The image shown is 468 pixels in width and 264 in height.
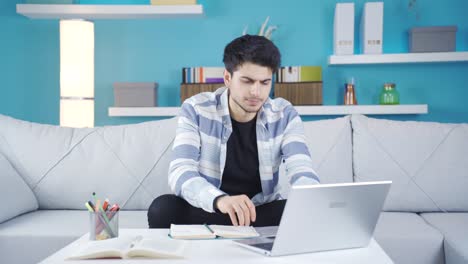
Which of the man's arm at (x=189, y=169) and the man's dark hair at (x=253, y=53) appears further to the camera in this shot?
the man's dark hair at (x=253, y=53)

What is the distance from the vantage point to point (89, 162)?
229cm

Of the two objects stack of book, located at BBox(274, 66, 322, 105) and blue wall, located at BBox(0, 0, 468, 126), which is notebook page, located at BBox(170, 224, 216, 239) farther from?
blue wall, located at BBox(0, 0, 468, 126)

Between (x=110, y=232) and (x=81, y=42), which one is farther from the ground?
(x=81, y=42)

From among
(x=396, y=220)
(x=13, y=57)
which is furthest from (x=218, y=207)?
(x=13, y=57)

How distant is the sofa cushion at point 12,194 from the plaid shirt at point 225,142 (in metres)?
0.79

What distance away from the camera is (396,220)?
2.05 metres

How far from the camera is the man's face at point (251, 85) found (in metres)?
1.69

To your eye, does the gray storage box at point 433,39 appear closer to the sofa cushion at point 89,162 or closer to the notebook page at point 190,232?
the sofa cushion at point 89,162

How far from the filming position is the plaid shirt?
1.67m

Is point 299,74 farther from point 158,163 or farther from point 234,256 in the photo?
point 234,256

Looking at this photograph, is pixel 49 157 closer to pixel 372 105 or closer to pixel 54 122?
pixel 54 122

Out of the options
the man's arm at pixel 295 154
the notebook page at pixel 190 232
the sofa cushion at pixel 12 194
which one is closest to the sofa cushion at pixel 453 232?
the man's arm at pixel 295 154

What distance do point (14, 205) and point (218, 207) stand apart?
1.10 m

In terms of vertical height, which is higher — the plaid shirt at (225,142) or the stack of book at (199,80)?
the stack of book at (199,80)
